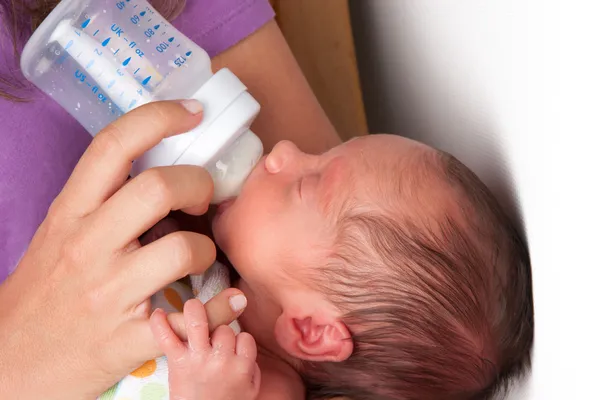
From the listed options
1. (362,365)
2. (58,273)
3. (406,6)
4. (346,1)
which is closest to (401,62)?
(406,6)

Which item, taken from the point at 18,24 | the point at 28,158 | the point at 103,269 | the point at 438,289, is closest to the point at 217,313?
the point at 103,269

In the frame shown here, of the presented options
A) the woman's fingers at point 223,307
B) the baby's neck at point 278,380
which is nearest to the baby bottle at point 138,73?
the woman's fingers at point 223,307

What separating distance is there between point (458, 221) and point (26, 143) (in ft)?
1.93

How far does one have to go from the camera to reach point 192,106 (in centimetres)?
81

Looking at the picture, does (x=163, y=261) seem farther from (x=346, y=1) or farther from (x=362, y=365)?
(x=346, y=1)

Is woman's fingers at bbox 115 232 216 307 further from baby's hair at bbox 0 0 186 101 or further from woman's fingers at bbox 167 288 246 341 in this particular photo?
baby's hair at bbox 0 0 186 101

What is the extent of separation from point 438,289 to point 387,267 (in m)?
0.07

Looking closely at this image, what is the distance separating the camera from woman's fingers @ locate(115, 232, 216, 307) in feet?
2.53

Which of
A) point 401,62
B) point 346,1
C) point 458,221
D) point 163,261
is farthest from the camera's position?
point 346,1

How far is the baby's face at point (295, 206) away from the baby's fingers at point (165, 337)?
183 mm

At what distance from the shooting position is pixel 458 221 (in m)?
0.87

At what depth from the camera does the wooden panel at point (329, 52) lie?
1413 millimetres

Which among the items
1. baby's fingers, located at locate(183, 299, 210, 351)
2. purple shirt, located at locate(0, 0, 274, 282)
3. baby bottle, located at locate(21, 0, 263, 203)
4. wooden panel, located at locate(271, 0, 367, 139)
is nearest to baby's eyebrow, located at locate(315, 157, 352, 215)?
baby bottle, located at locate(21, 0, 263, 203)

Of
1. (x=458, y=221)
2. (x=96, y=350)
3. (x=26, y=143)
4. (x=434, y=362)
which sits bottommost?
(x=434, y=362)
